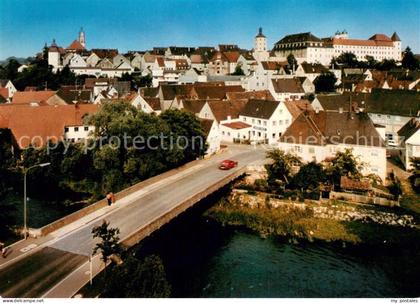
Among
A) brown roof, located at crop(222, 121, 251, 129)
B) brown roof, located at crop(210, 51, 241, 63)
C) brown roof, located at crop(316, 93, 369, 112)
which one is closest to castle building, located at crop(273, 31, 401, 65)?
brown roof, located at crop(210, 51, 241, 63)

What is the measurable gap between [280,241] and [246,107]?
28132 millimetres

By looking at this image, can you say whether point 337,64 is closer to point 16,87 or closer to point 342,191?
point 16,87

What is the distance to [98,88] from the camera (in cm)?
8638

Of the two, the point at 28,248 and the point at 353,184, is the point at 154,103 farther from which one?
the point at 28,248

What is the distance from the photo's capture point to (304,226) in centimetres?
3189

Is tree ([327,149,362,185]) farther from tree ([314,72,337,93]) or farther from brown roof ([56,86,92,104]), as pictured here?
tree ([314,72,337,93])

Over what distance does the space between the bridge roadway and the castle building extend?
10545 centimetres

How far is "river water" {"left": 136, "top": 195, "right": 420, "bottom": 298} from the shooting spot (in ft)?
76.9

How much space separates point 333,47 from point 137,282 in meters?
132

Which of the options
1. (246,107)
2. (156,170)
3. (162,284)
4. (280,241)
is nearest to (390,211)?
(280,241)

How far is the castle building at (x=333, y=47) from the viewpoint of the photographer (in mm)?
134875

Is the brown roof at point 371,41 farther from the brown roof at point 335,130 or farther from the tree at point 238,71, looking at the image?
the brown roof at point 335,130

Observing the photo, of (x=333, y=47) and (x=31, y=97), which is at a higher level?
(x=333, y=47)

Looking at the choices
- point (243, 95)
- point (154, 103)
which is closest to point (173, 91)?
point (154, 103)
